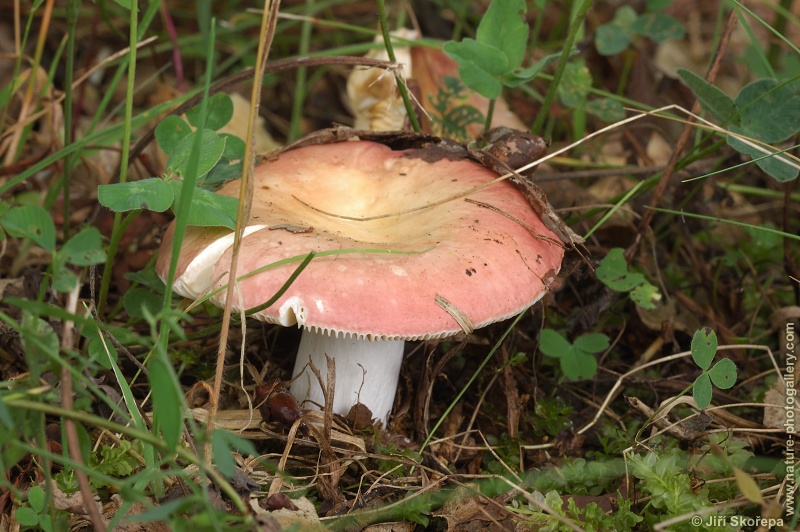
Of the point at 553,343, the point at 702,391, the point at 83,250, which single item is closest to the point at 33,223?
the point at 83,250

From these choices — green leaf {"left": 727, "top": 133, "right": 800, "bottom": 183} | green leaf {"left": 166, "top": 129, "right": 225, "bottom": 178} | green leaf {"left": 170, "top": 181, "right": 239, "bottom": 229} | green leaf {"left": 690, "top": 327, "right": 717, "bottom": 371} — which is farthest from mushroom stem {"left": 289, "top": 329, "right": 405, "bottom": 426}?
green leaf {"left": 727, "top": 133, "right": 800, "bottom": 183}

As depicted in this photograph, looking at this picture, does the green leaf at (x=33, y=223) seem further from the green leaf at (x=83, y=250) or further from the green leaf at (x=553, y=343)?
the green leaf at (x=553, y=343)

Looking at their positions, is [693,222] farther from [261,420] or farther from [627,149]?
[261,420]

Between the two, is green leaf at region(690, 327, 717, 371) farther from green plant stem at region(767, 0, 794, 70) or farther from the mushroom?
green plant stem at region(767, 0, 794, 70)

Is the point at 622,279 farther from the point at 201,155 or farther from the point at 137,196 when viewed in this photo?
the point at 137,196

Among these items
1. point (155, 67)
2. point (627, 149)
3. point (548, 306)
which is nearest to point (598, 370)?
point (548, 306)

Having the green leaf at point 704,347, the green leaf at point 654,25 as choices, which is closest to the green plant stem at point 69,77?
the green leaf at point 704,347
